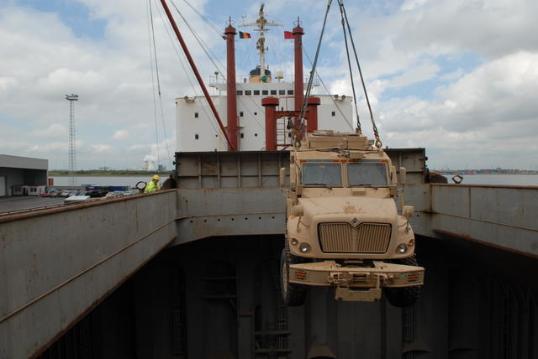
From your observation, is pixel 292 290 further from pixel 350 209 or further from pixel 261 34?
pixel 261 34

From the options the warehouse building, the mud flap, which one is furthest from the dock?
the warehouse building

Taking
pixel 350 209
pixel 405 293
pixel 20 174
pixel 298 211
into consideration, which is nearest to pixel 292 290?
pixel 298 211

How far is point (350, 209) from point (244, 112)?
22.5m

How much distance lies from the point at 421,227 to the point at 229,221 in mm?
5883

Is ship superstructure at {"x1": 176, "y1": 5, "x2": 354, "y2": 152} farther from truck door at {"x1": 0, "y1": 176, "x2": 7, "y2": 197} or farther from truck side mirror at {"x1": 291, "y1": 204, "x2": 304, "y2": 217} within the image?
truck side mirror at {"x1": 291, "y1": 204, "x2": 304, "y2": 217}

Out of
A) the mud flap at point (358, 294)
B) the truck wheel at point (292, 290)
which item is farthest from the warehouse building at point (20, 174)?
the mud flap at point (358, 294)

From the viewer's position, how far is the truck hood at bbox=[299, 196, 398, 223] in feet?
24.2

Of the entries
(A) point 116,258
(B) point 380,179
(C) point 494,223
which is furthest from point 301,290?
(C) point 494,223

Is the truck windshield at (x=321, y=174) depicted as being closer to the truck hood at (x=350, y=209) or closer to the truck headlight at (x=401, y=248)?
the truck hood at (x=350, y=209)

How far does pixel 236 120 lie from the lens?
28.1 metres

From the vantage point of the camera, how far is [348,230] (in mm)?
7438

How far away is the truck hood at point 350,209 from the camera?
739 centimetres

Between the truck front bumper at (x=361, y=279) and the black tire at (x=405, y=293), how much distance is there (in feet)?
2.59

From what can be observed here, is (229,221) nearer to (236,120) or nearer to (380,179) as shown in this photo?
(380,179)
